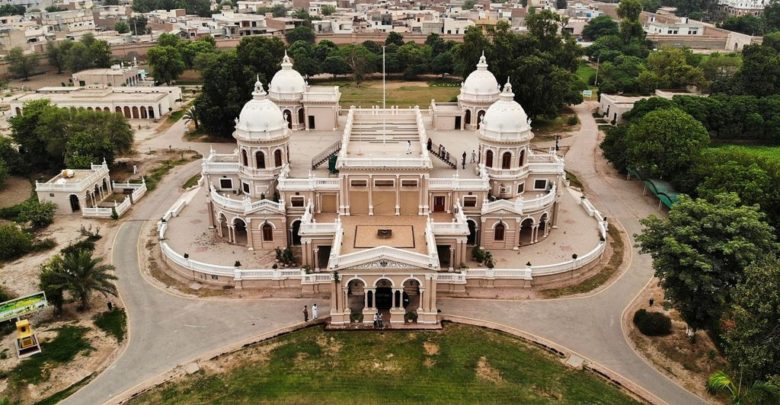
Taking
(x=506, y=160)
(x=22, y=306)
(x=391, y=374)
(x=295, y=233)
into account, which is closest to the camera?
(x=391, y=374)

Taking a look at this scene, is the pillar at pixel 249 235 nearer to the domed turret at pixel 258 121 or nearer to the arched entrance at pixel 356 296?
the domed turret at pixel 258 121

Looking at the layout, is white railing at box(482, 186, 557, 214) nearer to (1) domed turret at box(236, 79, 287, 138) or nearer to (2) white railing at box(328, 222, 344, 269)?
(2) white railing at box(328, 222, 344, 269)

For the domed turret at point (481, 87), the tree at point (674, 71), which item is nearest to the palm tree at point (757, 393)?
the domed turret at point (481, 87)

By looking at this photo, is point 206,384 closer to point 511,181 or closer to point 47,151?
point 511,181

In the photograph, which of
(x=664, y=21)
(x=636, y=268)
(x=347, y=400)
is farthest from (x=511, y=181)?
(x=664, y=21)

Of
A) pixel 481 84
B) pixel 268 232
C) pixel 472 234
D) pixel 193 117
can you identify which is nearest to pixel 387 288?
pixel 472 234

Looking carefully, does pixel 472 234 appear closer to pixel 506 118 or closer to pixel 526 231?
pixel 526 231
